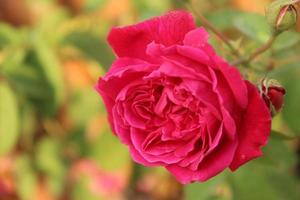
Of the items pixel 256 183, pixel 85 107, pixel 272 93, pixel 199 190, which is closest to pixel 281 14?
pixel 272 93

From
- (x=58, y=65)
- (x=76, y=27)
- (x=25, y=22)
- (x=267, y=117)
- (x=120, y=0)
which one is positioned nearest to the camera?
(x=267, y=117)

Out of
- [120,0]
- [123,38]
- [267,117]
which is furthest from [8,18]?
[267,117]

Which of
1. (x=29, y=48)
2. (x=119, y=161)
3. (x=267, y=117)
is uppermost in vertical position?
(x=29, y=48)

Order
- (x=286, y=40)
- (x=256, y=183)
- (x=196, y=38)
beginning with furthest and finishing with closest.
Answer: (x=256, y=183) < (x=286, y=40) < (x=196, y=38)

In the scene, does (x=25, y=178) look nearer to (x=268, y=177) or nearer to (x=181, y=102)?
(x=268, y=177)

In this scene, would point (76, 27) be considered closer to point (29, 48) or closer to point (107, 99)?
point (29, 48)

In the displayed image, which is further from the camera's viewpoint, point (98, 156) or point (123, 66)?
point (98, 156)

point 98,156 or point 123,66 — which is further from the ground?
point 123,66
